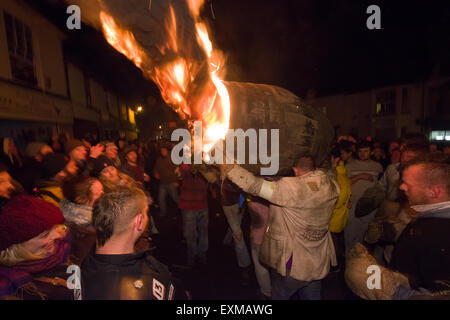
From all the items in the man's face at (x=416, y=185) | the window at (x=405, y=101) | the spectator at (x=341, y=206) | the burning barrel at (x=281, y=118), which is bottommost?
the spectator at (x=341, y=206)

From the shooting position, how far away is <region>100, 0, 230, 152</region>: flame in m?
2.26

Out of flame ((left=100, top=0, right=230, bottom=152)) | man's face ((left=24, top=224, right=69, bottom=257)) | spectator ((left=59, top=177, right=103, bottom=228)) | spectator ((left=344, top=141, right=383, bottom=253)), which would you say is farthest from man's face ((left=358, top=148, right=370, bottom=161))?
man's face ((left=24, top=224, right=69, bottom=257))

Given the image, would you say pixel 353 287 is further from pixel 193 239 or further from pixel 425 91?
pixel 425 91

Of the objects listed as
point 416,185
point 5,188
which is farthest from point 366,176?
point 5,188

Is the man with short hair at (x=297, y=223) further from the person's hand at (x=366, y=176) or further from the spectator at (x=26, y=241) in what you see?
the person's hand at (x=366, y=176)

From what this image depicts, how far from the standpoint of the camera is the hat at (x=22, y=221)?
5.92ft

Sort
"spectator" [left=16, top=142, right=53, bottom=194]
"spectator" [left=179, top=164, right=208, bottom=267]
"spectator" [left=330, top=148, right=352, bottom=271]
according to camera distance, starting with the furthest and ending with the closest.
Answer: "spectator" [left=179, top=164, right=208, bottom=267], "spectator" [left=16, top=142, right=53, bottom=194], "spectator" [left=330, top=148, right=352, bottom=271]

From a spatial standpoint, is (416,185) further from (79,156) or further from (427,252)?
(79,156)

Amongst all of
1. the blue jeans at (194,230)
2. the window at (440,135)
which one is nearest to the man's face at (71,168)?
the blue jeans at (194,230)

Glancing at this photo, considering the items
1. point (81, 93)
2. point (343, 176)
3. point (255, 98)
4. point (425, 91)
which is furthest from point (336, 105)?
point (255, 98)

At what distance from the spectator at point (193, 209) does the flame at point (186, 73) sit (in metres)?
1.77

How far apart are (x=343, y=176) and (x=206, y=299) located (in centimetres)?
284

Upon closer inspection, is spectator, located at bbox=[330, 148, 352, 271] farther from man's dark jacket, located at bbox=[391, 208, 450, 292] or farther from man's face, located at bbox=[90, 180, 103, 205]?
man's face, located at bbox=[90, 180, 103, 205]

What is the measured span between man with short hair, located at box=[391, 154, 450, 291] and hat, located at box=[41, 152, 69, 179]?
13.4ft
